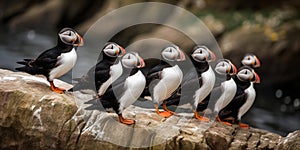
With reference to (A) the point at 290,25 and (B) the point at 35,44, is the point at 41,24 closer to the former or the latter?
(B) the point at 35,44

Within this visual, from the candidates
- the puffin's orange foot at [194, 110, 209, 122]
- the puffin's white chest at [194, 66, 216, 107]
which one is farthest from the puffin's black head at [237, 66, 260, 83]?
the puffin's orange foot at [194, 110, 209, 122]

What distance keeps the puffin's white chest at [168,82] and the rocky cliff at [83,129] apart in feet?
0.99

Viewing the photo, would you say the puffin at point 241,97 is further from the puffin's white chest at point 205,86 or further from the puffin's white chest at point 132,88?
the puffin's white chest at point 132,88

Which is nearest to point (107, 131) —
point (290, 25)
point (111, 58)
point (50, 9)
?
point (111, 58)

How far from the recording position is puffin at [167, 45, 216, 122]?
6.12 m

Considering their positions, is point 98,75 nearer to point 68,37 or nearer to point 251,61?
point 68,37

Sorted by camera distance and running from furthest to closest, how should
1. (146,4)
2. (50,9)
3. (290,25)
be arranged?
1. (50,9)
2. (146,4)
3. (290,25)

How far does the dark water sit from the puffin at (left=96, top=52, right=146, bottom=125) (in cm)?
487

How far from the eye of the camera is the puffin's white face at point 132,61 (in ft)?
19.1

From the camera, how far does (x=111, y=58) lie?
591 centimetres

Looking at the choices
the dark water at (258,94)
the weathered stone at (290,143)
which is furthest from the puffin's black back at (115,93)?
the dark water at (258,94)

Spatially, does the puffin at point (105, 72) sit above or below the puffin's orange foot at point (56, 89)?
above

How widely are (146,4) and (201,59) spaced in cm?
968

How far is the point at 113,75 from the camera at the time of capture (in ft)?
19.4
